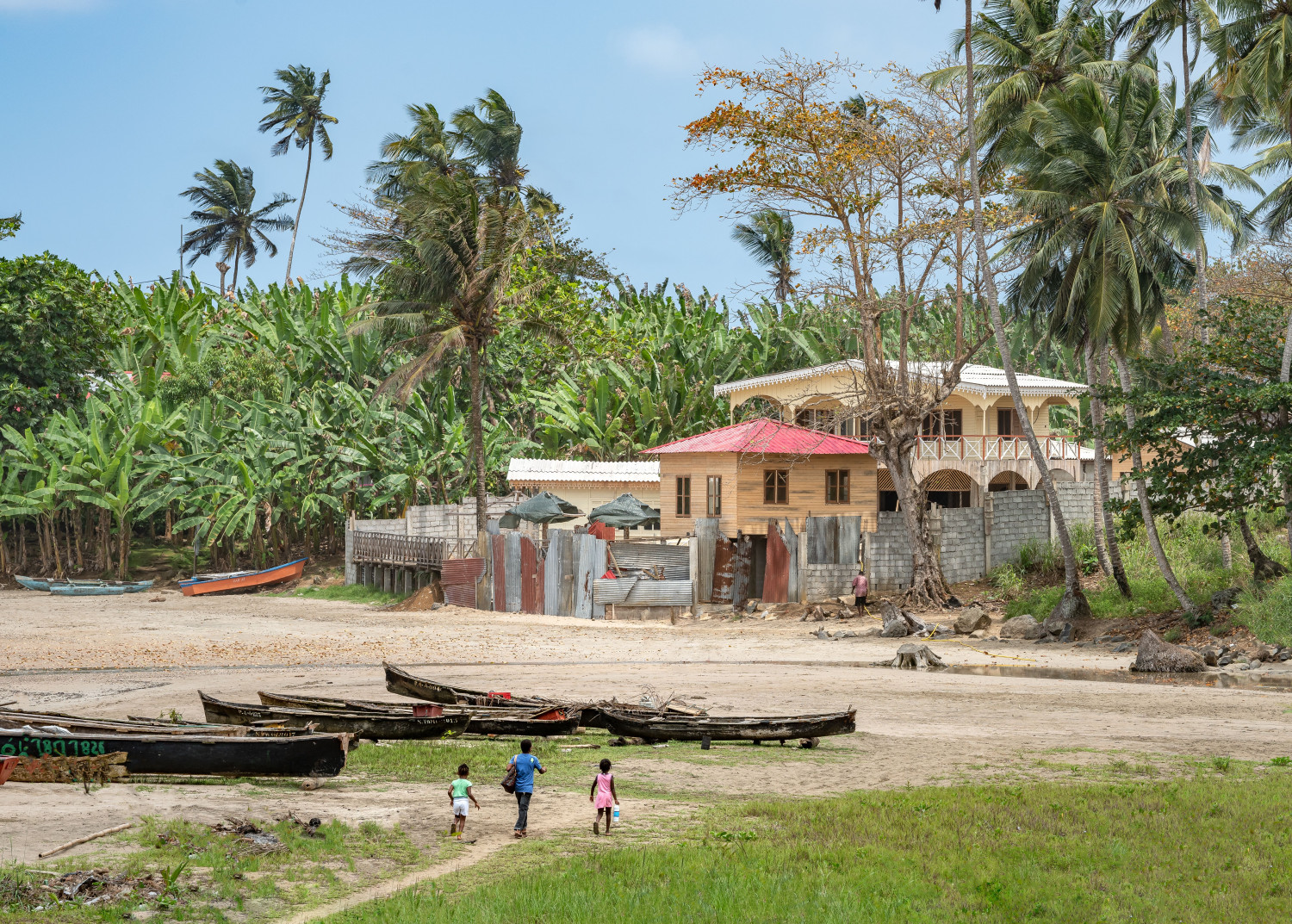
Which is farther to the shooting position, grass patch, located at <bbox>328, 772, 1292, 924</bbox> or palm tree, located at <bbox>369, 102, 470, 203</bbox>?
palm tree, located at <bbox>369, 102, 470, 203</bbox>

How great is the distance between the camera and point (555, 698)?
19.7 m

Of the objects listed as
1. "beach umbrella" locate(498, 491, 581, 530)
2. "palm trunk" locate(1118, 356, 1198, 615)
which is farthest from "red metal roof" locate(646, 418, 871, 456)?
"palm trunk" locate(1118, 356, 1198, 615)

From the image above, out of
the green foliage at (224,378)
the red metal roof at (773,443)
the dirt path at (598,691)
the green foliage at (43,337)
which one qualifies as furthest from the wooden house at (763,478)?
the green foliage at (43,337)

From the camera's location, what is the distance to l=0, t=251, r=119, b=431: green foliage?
47688mm

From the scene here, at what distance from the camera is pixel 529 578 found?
32.8 meters

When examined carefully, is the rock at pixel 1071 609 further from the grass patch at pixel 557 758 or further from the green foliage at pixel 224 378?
the green foliage at pixel 224 378

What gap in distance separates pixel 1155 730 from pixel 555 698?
9365 mm

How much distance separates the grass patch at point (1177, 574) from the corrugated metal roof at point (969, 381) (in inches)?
200

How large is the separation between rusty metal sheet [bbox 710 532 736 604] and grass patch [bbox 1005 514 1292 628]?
735 cm

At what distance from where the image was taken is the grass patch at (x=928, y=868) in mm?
9070

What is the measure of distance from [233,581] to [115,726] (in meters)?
27.7

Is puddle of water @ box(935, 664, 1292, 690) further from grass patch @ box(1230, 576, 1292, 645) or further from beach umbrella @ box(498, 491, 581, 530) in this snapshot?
beach umbrella @ box(498, 491, 581, 530)

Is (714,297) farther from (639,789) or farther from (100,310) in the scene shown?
(639,789)

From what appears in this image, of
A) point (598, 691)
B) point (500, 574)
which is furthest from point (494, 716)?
point (500, 574)
